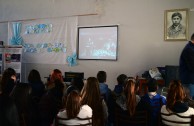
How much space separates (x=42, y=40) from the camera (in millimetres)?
6520

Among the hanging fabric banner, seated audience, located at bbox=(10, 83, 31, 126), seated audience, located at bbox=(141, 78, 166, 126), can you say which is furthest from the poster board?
seated audience, located at bbox=(141, 78, 166, 126)

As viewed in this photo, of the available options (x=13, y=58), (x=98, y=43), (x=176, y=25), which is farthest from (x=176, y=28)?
(x=13, y=58)

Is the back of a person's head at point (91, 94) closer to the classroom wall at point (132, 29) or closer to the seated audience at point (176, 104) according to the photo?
the seated audience at point (176, 104)

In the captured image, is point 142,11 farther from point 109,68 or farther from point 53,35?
point 53,35

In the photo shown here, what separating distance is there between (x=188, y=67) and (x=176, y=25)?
1667 millimetres

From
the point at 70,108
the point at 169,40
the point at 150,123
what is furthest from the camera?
the point at 169,40

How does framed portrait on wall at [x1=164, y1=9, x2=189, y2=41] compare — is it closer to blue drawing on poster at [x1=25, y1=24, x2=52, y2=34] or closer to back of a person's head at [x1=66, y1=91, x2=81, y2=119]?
blue drawing on poster at [x1=25, y1=24, x2=52, y2=34]

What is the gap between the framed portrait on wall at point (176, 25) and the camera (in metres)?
4.89

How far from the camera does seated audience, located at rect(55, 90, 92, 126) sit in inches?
86.2

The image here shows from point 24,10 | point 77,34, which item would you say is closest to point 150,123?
point 77,34

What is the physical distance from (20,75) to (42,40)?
115 centimetres

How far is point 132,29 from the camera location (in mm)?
5367

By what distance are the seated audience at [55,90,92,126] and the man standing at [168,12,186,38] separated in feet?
11.1

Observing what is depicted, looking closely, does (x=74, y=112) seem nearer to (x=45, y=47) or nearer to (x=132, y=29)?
(x=132, y=29)
